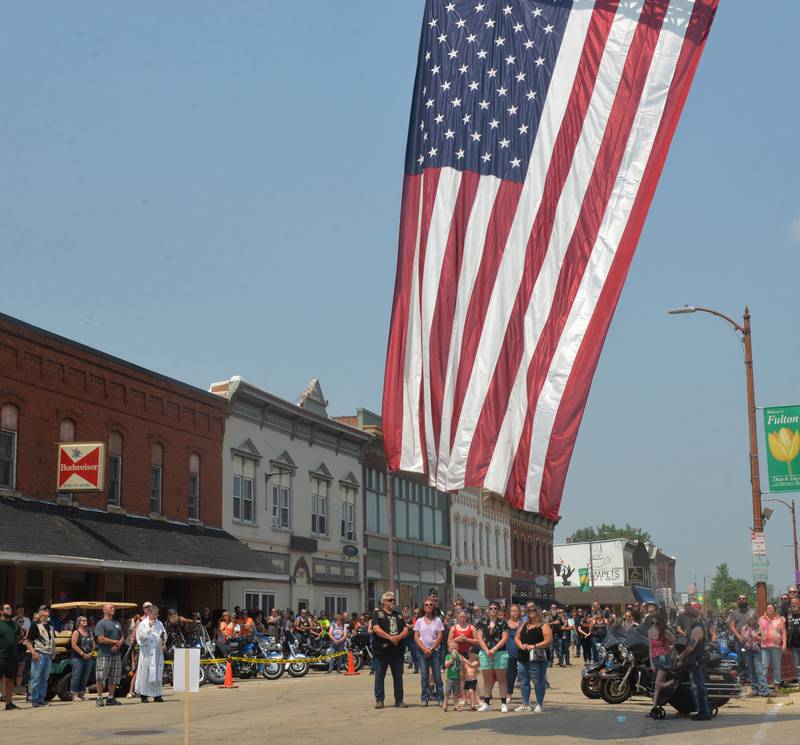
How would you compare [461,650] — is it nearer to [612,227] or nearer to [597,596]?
[612,227]

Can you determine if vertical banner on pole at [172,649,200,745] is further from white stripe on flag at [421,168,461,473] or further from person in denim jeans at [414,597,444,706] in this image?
person in denim jeans at [414,597,444,706]

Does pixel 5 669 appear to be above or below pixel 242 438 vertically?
below

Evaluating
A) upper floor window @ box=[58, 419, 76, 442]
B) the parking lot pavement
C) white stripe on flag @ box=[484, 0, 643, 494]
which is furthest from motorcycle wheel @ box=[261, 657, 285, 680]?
white stripe on flag @ box=[484, 0, 643, 494]

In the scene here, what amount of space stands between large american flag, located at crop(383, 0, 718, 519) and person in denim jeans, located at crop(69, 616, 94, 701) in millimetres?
10155

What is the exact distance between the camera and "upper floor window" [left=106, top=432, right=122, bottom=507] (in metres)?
33.0

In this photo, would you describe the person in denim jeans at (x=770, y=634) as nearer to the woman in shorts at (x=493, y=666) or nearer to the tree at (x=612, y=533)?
the woman in shorts at (x=493, y=666)

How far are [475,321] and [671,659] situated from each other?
627cm

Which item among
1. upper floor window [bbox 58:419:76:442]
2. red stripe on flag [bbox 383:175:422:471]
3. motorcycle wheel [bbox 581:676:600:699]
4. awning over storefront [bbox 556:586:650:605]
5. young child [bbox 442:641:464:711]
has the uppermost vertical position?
upper floor window [bbox 58:419:76:442]

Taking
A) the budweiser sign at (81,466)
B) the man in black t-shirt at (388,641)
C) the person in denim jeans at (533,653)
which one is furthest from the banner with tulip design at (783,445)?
the budweiser sign at (81,466)

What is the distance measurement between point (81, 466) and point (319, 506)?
17.4m

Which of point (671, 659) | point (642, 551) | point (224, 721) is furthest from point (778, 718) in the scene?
point (642, 551)

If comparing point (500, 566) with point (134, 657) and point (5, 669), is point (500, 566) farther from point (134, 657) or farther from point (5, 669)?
point (5, 669)

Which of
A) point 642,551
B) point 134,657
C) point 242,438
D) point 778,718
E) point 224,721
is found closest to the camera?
point 778,718

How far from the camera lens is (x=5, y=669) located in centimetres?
1989
